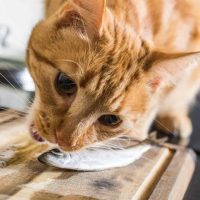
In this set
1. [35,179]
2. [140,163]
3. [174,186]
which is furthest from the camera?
[140,163]

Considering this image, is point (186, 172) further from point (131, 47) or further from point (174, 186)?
point (131, 47)

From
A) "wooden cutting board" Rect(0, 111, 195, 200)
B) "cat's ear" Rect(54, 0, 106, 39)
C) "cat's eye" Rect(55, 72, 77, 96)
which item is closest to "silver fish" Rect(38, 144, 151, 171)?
"wooden cutting board" Rect(0, 111, 195, 200)

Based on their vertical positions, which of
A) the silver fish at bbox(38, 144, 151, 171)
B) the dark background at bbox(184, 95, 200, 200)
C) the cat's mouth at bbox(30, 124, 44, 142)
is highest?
the cat's mouth at bbox(30, 124, 44, 142)

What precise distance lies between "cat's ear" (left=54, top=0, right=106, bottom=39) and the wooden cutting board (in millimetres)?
251

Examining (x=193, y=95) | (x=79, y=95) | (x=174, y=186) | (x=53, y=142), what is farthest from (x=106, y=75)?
(x=193, y=95)

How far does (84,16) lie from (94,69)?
0.31ft

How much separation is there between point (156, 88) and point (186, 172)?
9.1 inches

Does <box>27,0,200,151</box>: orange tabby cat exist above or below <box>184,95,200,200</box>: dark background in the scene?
above

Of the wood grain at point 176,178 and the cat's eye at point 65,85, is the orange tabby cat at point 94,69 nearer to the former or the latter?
the cat's eye at point 65,85

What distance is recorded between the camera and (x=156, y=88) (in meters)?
0.94

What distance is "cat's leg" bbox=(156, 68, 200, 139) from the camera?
1236mm

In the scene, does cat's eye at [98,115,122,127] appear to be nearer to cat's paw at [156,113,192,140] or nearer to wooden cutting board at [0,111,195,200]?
wooden cutting board at [0,111,195,200]

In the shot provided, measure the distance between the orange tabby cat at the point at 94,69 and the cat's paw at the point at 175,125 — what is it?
0.35 m

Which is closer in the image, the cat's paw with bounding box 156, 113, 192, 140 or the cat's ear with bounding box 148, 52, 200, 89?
the cat's ear with bounding box 148, 52, 200, 89
